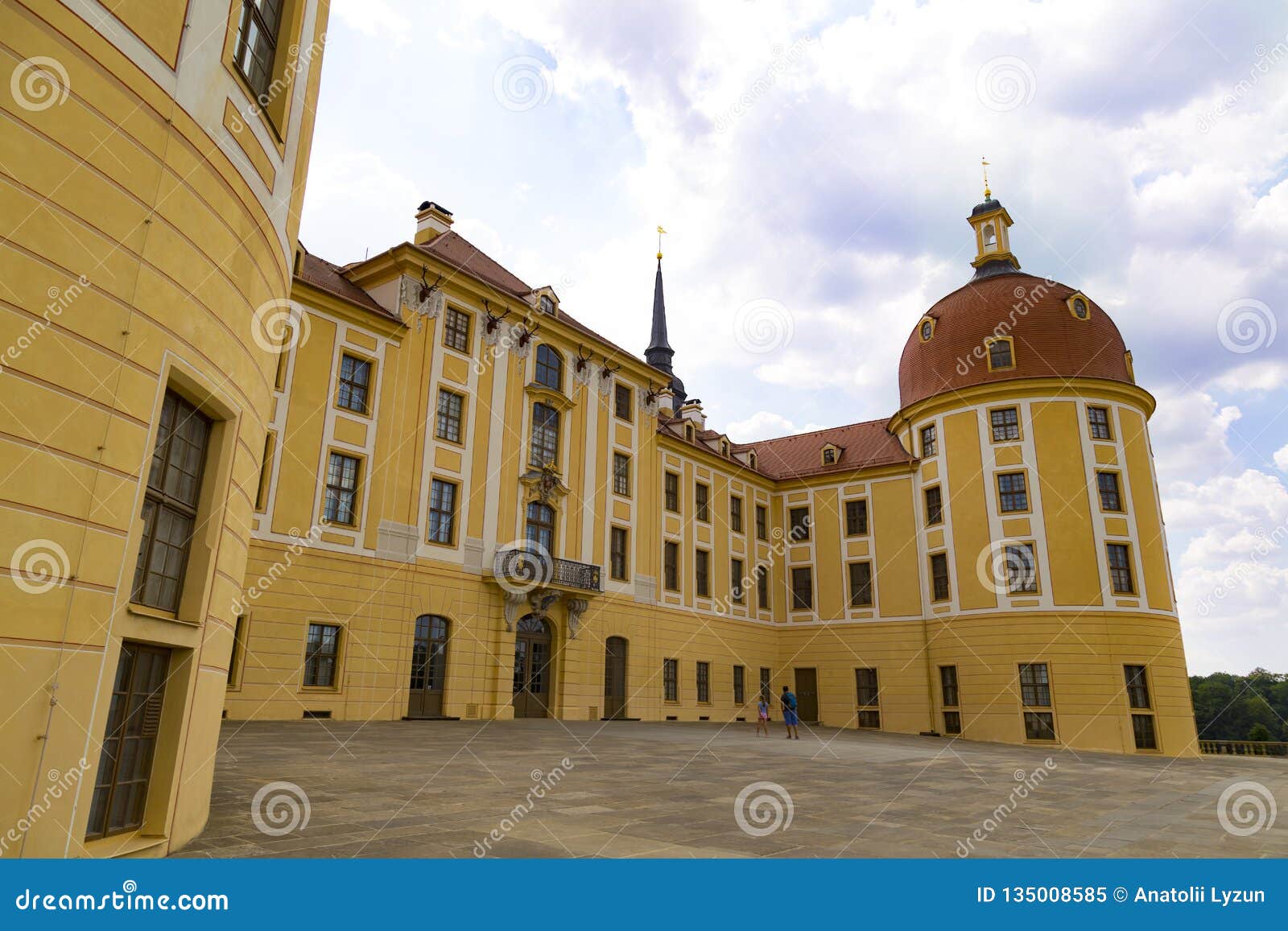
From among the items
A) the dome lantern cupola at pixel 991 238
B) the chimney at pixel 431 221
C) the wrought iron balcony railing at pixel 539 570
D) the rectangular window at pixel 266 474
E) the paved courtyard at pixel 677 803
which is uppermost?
the dome lantern cupola at pixel 991 238

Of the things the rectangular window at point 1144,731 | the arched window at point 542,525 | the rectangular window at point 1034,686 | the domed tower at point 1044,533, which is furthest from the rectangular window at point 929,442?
the arched window at point 542,525

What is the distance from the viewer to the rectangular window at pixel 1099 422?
3212cm

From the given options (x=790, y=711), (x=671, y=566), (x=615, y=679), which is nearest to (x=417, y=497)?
(x=615, y=679)

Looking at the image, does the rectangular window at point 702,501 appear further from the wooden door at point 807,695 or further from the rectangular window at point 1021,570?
the rectangular window at point 1021,570

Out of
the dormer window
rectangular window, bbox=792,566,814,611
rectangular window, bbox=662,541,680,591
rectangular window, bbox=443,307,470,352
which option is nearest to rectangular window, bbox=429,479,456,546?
rectangular window, bbox=443,307,470,352

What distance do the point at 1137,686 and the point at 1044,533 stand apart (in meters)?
6.18

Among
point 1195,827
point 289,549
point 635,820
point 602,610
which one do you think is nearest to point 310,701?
point 289,549

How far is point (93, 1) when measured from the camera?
5.20 meters

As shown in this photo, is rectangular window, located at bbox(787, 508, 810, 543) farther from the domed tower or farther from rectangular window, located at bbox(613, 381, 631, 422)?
rectangular window, located at bbox(613, 381, 631, 422)

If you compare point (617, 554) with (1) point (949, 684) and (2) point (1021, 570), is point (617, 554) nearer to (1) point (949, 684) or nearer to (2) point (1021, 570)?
(1) point (949, 684)

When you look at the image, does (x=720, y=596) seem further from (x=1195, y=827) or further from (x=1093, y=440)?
(x=1195, y=827)

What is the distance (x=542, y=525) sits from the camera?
27.8 metres

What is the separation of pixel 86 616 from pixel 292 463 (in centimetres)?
1786

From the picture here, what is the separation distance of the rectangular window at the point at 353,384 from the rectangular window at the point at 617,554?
10835mm
